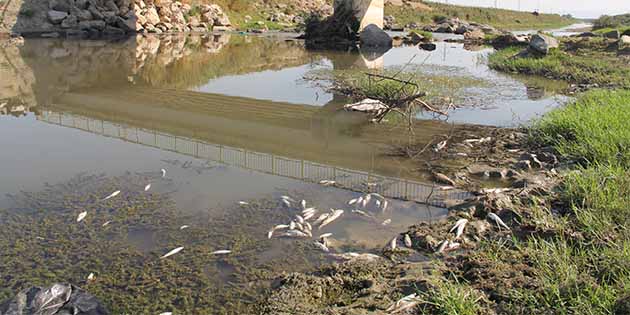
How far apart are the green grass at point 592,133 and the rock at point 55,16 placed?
168 ft

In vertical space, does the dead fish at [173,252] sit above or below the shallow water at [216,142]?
below

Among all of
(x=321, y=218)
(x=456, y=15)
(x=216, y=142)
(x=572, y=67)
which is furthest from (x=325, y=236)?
(x=456, y=15)

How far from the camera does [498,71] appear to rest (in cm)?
3341

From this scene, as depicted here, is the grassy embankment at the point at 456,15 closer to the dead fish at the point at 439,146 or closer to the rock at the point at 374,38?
the rock at the point at 374,38

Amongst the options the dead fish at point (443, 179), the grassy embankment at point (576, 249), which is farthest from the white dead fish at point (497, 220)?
the dead fish at point (443, 179)

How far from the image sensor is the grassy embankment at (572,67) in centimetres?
2670

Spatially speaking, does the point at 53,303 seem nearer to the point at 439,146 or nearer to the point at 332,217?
the point at 332,217

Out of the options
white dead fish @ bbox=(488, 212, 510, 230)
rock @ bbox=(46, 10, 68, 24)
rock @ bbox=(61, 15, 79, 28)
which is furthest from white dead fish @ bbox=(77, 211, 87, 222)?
rock @ bbox=(46, 10, 68, 24)

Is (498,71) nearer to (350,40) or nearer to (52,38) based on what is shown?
(350,40)

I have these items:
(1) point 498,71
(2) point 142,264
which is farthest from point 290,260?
(1) point 498,71

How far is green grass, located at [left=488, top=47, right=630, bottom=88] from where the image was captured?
2670 centimetres

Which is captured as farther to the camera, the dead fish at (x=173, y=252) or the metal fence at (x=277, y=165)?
the metal fence at (x=277, y=165)

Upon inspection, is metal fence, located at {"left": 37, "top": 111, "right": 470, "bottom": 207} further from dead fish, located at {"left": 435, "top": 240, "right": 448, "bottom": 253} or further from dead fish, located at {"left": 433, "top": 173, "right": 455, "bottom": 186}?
dead fish, located at {"left": 435, "top": 240, "right": 448, "bottom": 253}

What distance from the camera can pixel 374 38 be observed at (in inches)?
2089
